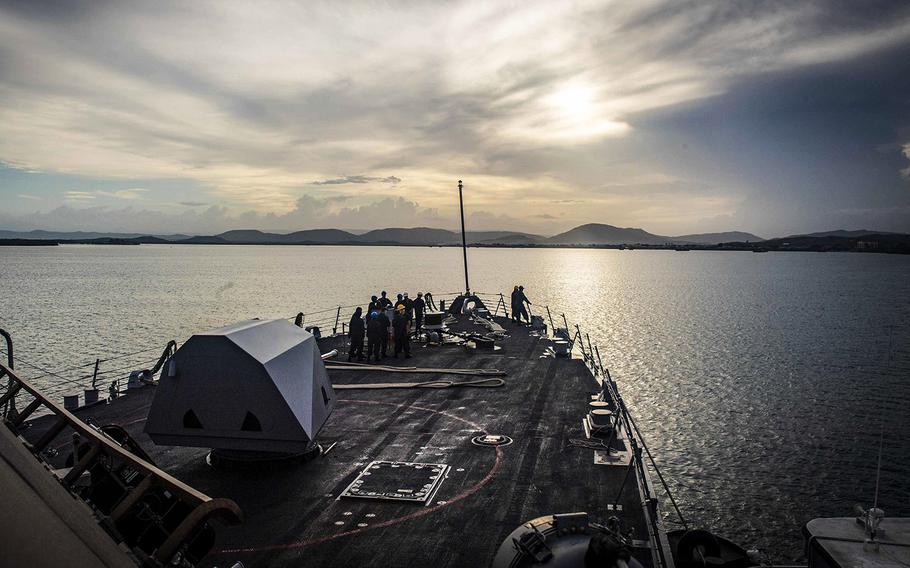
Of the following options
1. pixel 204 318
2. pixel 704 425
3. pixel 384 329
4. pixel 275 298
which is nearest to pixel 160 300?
pixel 275 298

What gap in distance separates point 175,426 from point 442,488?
5.92 meters

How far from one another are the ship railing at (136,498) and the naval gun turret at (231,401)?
3609 mm

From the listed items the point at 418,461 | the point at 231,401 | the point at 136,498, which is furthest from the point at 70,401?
the point at 136,498

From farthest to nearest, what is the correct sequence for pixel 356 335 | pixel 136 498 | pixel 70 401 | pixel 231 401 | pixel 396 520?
1. pixel 356 335
2. pixel 70 401
3. pixel 231 401
4. pixel 396 520
5. pixel 136 498

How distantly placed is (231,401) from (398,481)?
3988 millimetres

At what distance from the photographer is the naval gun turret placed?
1208cm

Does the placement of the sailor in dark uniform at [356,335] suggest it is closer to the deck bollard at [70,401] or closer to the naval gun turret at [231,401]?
the deck bollard at [70,401]

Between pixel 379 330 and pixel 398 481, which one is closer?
pixel 398 481

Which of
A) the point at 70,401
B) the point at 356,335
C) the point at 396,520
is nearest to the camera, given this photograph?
the point at 396,520

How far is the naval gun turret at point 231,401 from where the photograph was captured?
12078 millimetres

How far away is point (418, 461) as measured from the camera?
1380 centimetres

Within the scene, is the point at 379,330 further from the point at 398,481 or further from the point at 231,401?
the point at 231,401

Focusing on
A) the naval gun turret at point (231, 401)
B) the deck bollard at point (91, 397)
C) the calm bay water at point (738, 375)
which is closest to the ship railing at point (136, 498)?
the naval gun turret at point (231, 401)

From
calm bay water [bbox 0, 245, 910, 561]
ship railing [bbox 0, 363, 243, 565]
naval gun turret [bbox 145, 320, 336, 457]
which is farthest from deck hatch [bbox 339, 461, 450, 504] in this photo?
calm bay water [bbox 0, 245, 910, 561]
